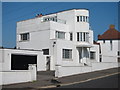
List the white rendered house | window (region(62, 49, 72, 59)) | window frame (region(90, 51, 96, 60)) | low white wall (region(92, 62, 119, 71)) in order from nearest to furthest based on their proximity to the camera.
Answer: low white wall (region(92, 62, 119, 71))
the white rendered house
window (region(62, 49, 72, 59))
window frame (region(90, 51, 96, 60))

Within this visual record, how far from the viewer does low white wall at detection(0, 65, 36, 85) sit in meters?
17.0

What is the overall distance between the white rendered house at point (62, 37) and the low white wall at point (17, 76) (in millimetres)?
11209

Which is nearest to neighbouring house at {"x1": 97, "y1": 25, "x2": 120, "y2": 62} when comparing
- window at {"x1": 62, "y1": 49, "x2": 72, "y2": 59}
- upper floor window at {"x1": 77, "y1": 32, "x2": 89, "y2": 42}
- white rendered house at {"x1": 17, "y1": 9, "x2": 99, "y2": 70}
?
upper floor window at {"x1": 77, "y1": 32, "x2": 89, "y2": 42}

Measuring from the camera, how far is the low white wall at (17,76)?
1698 cm

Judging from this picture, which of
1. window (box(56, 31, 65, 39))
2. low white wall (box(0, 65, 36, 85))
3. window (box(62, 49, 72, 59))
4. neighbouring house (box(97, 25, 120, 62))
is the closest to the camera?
low white wall (box(0, 65, 36, 85))

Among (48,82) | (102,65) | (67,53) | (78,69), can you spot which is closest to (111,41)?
(102,65)

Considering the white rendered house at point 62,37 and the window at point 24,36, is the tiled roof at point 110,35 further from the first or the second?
the window at point 24,36

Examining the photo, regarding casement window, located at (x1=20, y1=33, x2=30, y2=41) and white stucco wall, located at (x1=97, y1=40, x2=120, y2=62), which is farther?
white stucco wall, located at (x1=97, y1=40, x2=120, y2=62)

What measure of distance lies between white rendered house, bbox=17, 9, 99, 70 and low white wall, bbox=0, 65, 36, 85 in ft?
36.8

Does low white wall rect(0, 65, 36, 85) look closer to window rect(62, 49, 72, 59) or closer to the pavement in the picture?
the pavement

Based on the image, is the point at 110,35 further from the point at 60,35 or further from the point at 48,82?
the point at 48,82

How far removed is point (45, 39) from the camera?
1280 inches

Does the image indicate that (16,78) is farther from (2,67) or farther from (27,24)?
(27,24)

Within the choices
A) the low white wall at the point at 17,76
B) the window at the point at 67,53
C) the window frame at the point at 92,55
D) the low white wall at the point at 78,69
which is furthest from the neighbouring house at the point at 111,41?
the low white wall at the point at 17,76
